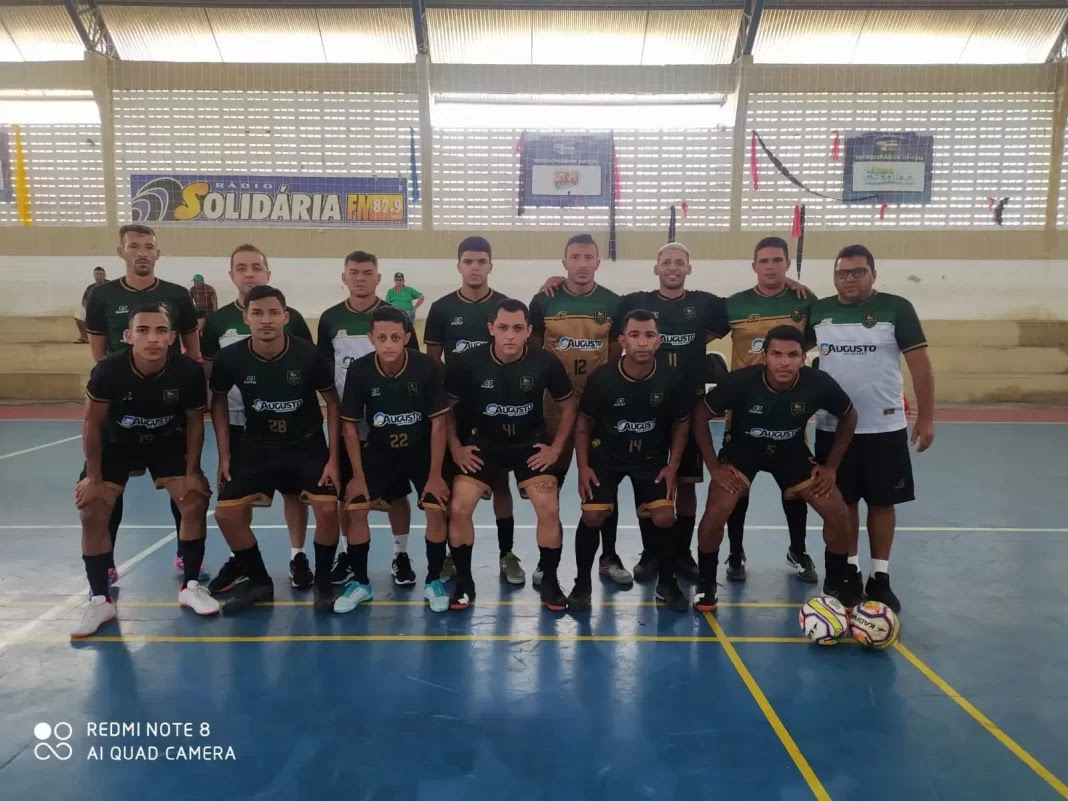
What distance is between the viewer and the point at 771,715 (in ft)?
8.95

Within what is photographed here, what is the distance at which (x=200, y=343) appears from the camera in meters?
4.21

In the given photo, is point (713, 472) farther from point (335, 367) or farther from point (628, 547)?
point (335, 367)

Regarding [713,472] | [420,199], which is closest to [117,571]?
[713,472]

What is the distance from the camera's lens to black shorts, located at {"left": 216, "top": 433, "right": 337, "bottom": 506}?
147 inches

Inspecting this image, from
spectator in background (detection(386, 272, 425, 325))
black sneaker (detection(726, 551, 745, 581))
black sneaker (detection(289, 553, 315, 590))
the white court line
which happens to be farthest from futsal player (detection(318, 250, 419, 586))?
spectator in background (detection(386, 272, 425, 325))

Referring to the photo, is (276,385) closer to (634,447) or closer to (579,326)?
(579,326)

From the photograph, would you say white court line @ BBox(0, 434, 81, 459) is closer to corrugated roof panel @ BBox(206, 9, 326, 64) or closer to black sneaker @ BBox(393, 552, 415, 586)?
black sneaker @ BBox(393, 552, 415, 586)

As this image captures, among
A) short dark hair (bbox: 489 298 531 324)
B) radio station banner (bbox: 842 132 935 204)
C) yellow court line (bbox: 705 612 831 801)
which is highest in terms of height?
radio station banner (bbox: 842 132 935 204)

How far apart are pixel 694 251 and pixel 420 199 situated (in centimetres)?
511

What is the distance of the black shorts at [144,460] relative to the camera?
143 inches

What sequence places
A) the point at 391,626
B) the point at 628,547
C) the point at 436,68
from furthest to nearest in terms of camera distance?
the point at 436,68 < the point at 628,547 < the point at 391,626

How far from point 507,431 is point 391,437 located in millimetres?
630

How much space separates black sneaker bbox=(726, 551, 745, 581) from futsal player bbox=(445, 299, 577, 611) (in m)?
1.15

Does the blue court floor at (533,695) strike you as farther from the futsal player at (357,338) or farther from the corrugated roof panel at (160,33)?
the corrugated roof panel at (160,33)
